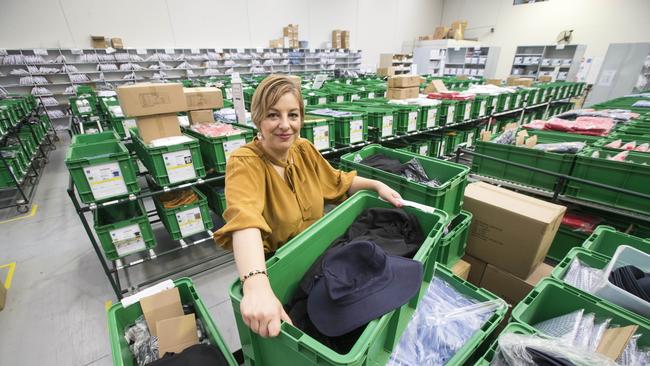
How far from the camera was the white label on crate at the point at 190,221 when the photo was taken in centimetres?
266

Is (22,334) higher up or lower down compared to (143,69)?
lower down

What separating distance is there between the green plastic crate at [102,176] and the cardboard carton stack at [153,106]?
30 cm

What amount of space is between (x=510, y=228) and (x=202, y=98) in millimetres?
2993

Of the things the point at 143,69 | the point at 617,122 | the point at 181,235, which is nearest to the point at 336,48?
the point at 143,69

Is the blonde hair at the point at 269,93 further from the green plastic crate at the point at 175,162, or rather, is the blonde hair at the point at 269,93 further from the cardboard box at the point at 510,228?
the cardboard box at the point at 510,228

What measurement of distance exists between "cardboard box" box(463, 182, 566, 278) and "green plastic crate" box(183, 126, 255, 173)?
2017mm

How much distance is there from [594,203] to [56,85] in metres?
12.5

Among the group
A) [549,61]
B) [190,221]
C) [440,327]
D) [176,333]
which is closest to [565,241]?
[440,327]

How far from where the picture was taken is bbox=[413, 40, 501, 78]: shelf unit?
512 inches

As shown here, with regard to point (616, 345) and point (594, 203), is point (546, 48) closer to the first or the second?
point (594, 203)

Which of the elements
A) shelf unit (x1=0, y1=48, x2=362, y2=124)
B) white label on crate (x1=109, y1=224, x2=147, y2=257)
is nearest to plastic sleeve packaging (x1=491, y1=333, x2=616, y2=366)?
white label on crate (x1=109, y1=224, x2=147, y2=257)

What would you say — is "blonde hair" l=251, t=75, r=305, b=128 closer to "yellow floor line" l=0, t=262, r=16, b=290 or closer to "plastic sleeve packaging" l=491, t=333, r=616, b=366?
"plastic sleeve packaging" l=491, t=333, r=616, b=366

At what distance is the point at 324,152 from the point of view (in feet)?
10.6

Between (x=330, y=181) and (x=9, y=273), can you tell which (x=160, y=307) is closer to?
(x=330, y=181)
